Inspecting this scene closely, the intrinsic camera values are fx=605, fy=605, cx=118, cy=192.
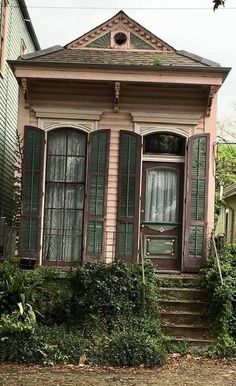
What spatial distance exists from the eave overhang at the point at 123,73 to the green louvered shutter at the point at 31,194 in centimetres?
117

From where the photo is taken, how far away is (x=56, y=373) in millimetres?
8438

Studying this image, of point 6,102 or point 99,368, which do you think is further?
point 6,102

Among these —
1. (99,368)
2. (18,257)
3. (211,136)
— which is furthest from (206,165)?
(99,368)

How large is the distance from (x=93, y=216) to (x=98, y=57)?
11.5 feet

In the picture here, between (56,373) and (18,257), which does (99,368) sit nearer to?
(56,373)

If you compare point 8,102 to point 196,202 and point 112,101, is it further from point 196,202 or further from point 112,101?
point 196,202

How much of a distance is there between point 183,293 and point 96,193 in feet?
8.95

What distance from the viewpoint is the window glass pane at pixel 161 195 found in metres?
12.6

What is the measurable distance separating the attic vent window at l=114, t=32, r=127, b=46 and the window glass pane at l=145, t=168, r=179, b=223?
329 cm

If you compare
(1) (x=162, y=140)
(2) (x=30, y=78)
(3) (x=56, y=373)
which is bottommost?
(3) (x=56, y=373)

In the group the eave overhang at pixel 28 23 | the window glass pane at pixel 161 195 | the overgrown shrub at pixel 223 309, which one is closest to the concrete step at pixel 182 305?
the overgrown shrub at pixel 223 309

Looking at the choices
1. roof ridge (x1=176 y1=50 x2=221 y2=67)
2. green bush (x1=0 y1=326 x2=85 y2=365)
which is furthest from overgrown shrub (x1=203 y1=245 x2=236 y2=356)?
roof ridge (x1=176 y1=50 x2=221 y2=67)

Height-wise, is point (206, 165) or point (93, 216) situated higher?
point (206, 165)

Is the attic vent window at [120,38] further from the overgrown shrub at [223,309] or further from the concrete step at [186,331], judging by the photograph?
the concrete step at [186,331]
